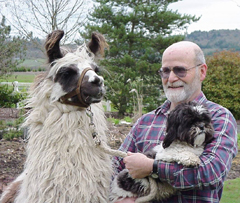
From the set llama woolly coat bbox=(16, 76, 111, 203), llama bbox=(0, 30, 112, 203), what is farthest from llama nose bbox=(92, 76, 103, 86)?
llama woolly coat bbox=(16, 76, 111, 203)

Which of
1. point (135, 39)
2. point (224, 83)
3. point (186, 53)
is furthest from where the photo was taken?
point (224, 83)

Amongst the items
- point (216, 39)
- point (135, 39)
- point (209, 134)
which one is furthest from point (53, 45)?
point (216, 39)

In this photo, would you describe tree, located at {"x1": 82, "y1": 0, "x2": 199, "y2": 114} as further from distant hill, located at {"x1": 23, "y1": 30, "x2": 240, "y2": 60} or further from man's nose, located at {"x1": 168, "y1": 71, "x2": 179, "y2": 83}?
distant hill, located at {"x1": 23, "y1": 30, "x2": 240, "y2": 60}

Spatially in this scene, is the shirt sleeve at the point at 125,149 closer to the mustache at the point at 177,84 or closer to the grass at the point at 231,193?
the mustache at the point at 177,84

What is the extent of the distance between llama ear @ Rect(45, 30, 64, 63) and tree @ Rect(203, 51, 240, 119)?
1418cm

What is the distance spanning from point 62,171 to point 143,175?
2.25ft

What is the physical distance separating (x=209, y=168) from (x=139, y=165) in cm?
56

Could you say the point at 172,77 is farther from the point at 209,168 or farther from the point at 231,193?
the point at 231,193

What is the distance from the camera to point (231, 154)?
107 inches

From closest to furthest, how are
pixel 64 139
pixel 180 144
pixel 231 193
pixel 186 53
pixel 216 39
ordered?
pixel 180 144 < pixel 64 139 < pixel 186 53 < pixel 231 193 < pixel 216 39

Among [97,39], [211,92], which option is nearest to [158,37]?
[211,92]

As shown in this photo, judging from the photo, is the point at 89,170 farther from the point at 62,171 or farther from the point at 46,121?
the point at 46,121

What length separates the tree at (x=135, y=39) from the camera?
1429cm

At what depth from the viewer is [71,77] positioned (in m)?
2.93
